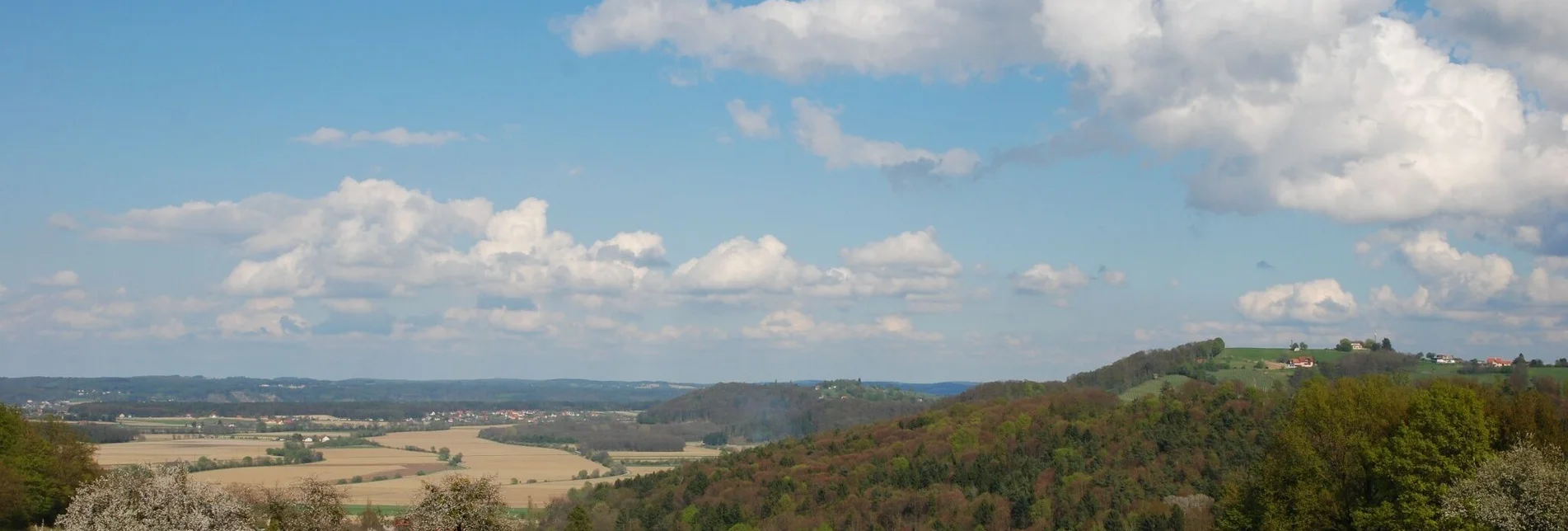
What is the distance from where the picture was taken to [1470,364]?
191 metres

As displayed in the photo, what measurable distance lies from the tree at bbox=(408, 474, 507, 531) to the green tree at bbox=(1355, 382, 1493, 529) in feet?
139

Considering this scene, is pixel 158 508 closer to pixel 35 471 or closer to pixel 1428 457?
pixel 35 471

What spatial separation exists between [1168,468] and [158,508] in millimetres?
101868

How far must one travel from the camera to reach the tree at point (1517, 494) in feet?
169

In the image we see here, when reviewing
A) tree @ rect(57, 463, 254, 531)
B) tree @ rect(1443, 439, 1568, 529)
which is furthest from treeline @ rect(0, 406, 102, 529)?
tree @ rect(1443, 439, 1568, 529)

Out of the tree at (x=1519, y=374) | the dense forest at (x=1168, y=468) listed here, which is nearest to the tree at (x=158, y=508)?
the dense forest at (x=1168, y=468)

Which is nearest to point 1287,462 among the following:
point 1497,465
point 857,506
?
point 1497,465

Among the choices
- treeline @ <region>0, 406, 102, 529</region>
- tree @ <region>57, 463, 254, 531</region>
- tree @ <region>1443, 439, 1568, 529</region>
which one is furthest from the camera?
treeline @ <region>0, 406, 102, 529</region>

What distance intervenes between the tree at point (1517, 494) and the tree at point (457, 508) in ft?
138

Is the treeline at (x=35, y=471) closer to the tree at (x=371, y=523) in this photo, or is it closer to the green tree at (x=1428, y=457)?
the tree at (x=371, y=523)

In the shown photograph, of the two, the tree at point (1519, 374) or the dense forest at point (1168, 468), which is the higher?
the tree at point (1519, 374)

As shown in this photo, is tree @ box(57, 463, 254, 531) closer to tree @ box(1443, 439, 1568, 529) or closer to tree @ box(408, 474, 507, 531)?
tree @ box(408, 474, 507, 531)

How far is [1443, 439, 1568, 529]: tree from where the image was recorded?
5151 cm

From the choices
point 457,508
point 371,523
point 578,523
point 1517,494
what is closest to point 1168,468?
point 578,523
